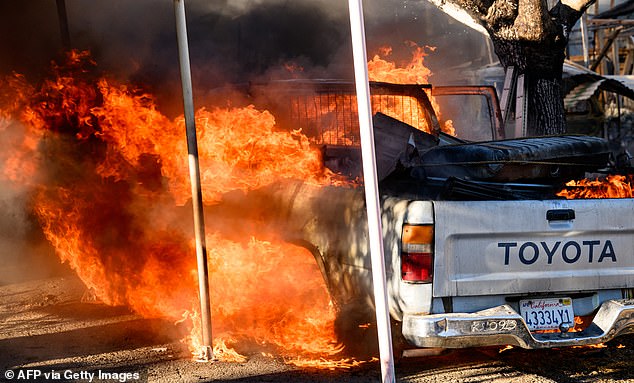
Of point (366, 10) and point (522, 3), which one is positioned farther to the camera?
point (366, 10)

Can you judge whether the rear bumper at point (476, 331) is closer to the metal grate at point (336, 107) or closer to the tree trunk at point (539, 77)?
the metal grate at point (336, 107)

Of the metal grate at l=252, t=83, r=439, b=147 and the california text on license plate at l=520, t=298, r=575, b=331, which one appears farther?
the metal grate at l=252, t=83, r=439, b=147

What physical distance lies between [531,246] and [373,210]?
110cm

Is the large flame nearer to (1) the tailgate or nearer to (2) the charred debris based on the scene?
(2) the charred debris

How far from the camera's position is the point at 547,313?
4492mm

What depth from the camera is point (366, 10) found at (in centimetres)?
1571

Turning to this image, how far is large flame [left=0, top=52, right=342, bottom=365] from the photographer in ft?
Answer: 18.8

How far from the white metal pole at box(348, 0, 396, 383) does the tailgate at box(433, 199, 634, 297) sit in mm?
374

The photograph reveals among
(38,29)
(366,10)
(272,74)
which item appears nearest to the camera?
(38,29)

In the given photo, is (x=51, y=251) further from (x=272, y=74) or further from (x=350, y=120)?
(x=272, y=74)

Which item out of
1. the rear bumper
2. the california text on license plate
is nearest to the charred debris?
the california text on license plate

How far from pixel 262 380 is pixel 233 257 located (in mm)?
1449

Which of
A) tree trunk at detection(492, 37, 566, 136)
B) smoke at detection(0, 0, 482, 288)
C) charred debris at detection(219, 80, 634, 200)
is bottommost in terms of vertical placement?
charred debris at detection(219, 80, 634, 200)

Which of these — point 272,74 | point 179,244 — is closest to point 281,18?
point 272,74
